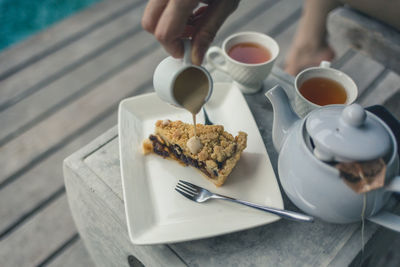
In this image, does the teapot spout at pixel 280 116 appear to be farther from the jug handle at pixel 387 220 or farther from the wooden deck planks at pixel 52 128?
the wooden deck planks at pixel 52 128

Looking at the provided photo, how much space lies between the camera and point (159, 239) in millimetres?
897

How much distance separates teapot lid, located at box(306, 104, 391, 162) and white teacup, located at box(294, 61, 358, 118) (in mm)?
334

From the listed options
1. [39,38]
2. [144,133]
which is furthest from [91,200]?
[39,38]

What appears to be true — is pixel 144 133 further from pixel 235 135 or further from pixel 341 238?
pixel 341 238

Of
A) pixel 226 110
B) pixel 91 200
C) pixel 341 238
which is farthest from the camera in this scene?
pixel 226 110

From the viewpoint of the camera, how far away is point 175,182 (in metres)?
1.07

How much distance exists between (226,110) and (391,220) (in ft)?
2.07

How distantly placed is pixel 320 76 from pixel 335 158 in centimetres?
50

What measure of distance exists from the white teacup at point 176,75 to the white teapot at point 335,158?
1.00 feet

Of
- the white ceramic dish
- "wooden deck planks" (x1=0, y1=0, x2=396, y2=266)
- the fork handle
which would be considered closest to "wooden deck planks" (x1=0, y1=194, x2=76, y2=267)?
"wooden deck planks" (x1=0, y1=0, x2=396, y2=266)

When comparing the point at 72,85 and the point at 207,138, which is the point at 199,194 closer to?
the point at 207,138

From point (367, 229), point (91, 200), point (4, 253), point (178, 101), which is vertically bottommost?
point (4, 253)

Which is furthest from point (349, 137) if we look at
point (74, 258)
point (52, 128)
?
point (52, 128)

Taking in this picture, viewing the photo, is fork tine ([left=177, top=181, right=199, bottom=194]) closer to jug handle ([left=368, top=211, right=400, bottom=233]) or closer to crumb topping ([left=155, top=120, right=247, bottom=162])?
crumb topping ([left=155, top=120, right=247, bottom=162])
